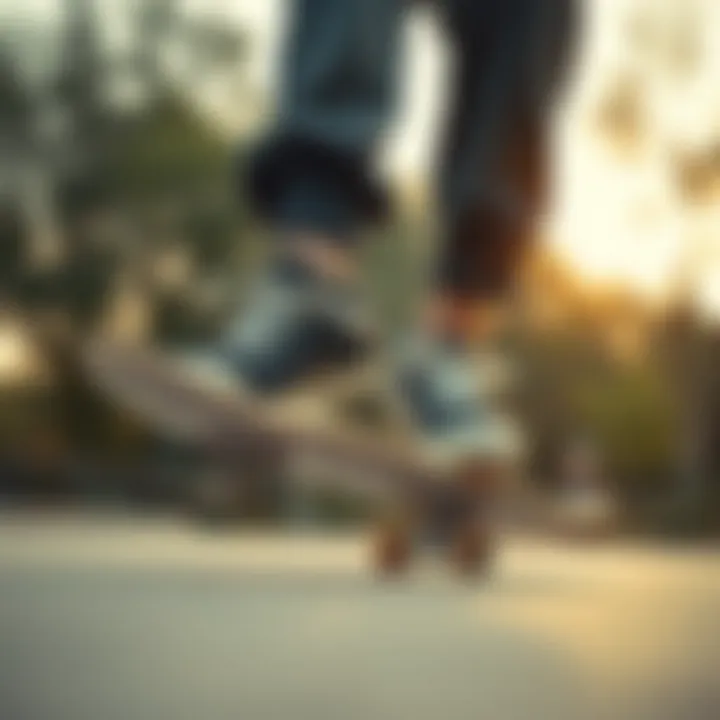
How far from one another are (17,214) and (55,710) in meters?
0.29

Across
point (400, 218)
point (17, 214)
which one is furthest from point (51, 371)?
point (400, 218)

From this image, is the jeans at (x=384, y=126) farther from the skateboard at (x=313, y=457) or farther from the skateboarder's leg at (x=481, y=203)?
the skateboard at (x=313, y=457)

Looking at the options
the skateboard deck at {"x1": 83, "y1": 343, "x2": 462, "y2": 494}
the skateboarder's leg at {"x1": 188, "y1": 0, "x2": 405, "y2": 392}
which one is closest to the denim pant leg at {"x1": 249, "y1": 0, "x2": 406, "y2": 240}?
the skateboarder's leg at {"x1": 188, "y1": 0, "x2": 405, "y2": 392}

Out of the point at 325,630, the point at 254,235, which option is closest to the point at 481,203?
the point at 254,235

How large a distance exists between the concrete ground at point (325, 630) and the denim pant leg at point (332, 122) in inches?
7.6

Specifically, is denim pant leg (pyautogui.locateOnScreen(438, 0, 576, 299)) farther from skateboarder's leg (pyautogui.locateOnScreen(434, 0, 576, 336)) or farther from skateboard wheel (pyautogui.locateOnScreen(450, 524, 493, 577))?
skateboard wheel (pyautogui.locateOnScreen(450, 524, 493, 577))

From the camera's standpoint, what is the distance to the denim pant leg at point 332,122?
2.90 feet

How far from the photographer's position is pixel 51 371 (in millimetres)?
873

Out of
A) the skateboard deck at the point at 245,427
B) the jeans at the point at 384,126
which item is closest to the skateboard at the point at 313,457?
the skateboard deck at the point at 245,427

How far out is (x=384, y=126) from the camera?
888 mm

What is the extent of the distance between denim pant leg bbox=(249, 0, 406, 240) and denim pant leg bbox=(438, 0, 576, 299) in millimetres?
42

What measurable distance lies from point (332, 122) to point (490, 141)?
9cm

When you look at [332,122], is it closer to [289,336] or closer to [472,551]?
[289,336]

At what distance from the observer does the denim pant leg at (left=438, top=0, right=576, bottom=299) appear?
0.89 meters
